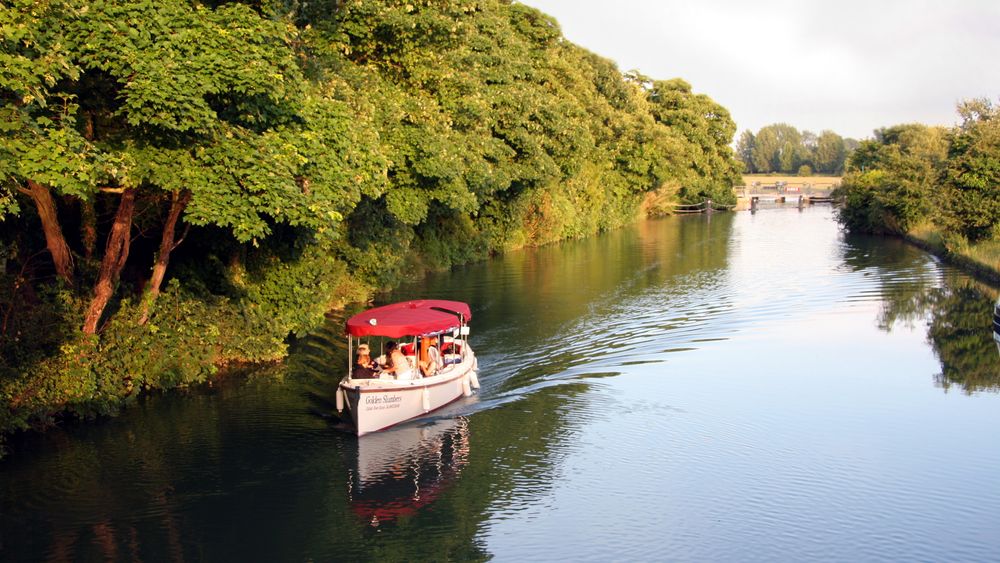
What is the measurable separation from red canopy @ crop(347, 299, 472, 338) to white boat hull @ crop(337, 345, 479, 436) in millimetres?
1028

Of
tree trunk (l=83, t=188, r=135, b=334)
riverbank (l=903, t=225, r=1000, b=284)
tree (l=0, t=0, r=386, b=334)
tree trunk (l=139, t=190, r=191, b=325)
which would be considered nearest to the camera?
tree (l=0, t=0, r=386, b=334)

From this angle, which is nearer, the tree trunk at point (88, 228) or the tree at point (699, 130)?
the tree trunk at point (88, 228)

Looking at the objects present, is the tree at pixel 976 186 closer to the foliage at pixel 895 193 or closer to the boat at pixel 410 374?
the foliage at pixel 895 193

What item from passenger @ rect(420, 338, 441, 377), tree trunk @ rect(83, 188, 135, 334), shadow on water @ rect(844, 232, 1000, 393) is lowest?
shadow on water @ rect(844, 232, 1000, 393)

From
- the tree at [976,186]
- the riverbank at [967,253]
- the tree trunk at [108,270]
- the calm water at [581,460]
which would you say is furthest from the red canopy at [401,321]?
the tree at [976,186]

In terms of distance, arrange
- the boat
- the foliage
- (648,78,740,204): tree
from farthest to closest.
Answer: (648,78,740,204): tree, the foliage, the boat

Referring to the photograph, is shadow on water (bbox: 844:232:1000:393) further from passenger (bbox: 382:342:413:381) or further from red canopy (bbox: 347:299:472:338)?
passenger (bbox: 382:342:413:381)

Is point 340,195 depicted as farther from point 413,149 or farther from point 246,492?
point 413,149

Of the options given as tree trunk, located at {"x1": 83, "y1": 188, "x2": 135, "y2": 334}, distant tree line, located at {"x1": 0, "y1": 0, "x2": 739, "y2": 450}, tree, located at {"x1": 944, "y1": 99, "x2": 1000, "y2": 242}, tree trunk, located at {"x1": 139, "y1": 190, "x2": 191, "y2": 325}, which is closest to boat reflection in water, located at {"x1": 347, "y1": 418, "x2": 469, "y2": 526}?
distant tree line, located at {"x1": 0, "y1": 0, "x2": 739, "y2": 450}

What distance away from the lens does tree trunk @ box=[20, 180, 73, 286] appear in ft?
62.9

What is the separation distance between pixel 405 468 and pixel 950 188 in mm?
36924

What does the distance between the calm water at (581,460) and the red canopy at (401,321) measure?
1943 mm

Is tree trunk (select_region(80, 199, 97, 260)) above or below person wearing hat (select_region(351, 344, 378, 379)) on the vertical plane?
above

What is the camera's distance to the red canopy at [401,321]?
68.2 ft
